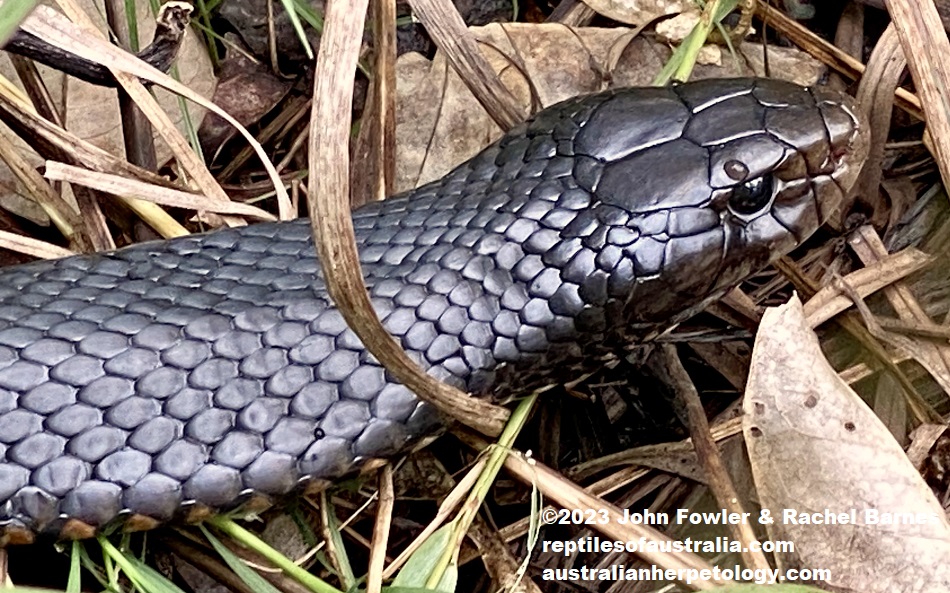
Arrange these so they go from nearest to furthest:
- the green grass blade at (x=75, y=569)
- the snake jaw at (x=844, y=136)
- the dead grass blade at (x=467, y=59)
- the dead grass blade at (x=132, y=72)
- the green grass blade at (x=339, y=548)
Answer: the green grass blade at (x=75, y=569), the green grass blade at (x=339, y=548), the snake jaw at (x=844, y=136), the dead grass blade at (x=132, y=72), the dead grass blade at (x=467, y=59)

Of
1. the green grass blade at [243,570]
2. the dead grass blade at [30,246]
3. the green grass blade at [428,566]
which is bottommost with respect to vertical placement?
the green grass blade at [428,566]

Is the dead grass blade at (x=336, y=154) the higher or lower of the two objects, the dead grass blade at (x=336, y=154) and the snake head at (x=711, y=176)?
the higher

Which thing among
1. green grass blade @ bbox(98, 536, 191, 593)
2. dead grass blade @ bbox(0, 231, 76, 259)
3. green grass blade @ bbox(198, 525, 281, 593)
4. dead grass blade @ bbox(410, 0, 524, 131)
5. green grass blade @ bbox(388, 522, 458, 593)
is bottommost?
green grass blade @ bbox(388, 522, 458, 593)

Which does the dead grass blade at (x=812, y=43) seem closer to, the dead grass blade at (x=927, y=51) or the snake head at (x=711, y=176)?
the dead grass blade at (x=927, y=51)

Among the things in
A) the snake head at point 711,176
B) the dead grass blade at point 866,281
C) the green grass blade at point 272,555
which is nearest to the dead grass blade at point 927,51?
the snake head at point 711,176

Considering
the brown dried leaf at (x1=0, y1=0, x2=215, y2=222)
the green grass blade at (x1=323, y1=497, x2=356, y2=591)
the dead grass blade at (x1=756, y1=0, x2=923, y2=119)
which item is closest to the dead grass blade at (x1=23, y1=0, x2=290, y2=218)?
the brown dried leaf at (x1=0, y1=0, x2=215, y2=222)

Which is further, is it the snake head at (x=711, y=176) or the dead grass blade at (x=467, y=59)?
the dead grass blade at (x=467, y=59)

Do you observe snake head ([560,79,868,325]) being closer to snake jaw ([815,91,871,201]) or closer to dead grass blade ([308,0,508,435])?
snake jaw ([815,91,871,201])

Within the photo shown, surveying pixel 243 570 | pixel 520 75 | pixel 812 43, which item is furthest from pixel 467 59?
pixel 243 570
